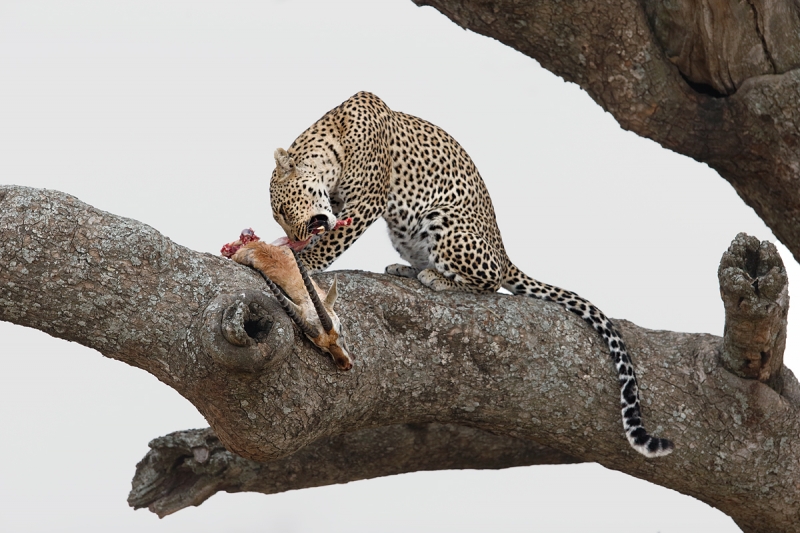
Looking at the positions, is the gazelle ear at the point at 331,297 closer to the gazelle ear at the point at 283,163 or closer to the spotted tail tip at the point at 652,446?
the gazelle ear at the point at 283,163

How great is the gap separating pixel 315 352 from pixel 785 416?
2811 mm

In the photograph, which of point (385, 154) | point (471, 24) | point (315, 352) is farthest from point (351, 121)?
point (315, 352)

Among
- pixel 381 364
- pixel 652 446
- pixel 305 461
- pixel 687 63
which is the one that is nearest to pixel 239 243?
pixel 381 364

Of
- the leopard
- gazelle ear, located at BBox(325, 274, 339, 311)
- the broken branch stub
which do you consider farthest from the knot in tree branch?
the broken branch stub

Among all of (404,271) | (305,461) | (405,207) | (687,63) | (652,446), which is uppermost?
(687,63)

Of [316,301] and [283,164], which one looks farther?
[283,164]

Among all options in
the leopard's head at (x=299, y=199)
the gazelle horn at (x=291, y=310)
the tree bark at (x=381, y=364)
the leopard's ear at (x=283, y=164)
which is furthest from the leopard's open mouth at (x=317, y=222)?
the gazelle horn at (x=291, y=310)

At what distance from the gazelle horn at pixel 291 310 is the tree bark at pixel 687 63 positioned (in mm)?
2530

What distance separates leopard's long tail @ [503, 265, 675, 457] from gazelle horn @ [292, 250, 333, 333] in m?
1.89

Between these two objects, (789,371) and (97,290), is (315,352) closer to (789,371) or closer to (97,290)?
(97,290)

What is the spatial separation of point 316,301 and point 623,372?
210 cm

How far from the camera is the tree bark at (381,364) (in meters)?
4.33

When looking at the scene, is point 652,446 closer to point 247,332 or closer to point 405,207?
point 405,207

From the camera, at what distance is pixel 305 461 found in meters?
6.53
